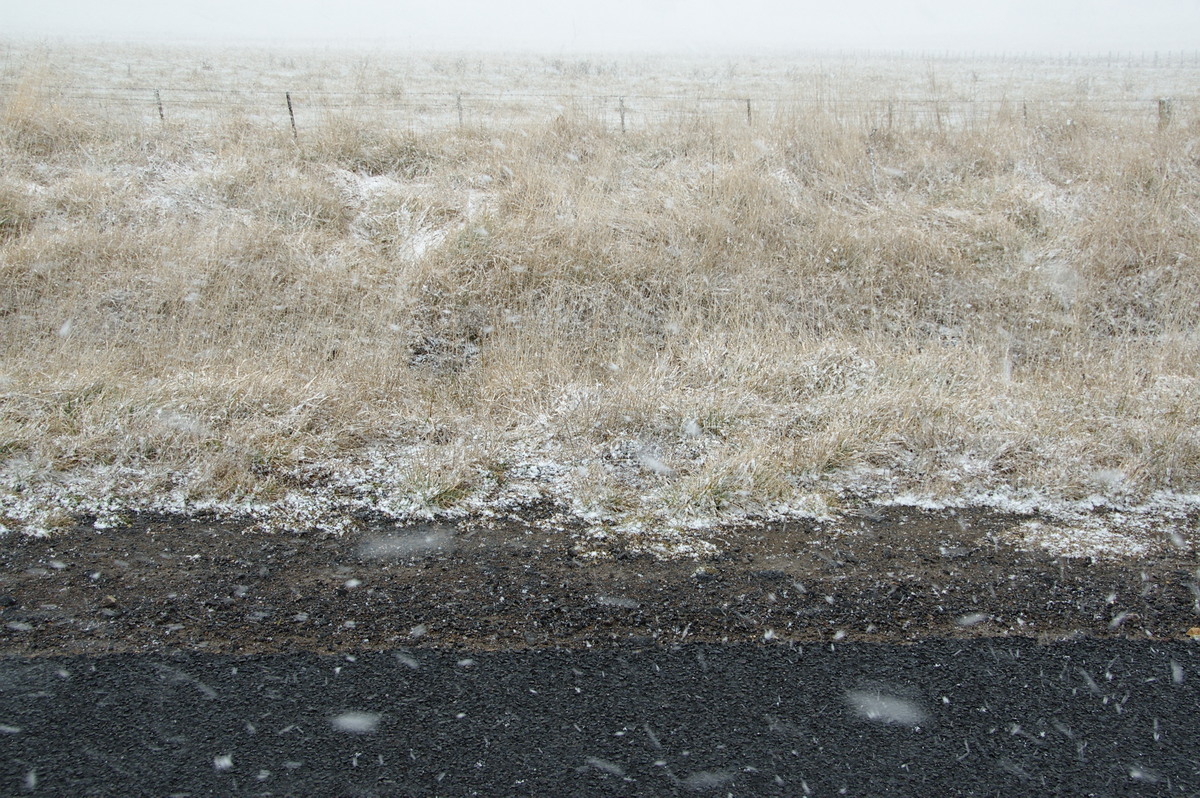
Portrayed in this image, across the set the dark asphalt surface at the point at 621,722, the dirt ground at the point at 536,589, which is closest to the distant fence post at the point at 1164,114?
the dirt ground at the point at 536,589

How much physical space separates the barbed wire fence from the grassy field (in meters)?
0.18

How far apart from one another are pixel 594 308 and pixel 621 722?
19.2 ft

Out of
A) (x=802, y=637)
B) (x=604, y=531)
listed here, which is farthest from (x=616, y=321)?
(x=802, y=637)

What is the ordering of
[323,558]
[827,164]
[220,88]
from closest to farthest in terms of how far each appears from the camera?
[323,558] < [827,164] < [220,88]

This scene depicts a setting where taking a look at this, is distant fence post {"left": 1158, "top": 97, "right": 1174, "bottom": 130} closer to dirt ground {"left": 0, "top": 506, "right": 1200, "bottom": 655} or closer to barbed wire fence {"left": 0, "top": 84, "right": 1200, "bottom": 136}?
barbed wire fence {"left": 0, "top": 84, "right": 1200, "bottom": 136}

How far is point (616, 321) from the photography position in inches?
323

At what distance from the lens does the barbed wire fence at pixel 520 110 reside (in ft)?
42.5

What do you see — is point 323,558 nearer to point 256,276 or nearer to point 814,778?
point 814,778

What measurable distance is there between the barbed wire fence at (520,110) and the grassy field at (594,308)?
0.58 ft

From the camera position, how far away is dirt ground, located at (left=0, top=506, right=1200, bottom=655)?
3471 mm

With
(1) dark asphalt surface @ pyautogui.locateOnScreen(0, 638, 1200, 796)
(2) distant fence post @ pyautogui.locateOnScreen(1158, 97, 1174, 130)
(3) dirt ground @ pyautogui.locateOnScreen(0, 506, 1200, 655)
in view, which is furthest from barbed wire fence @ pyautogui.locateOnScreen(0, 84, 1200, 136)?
(1) dark asphalt surface @ pyautogui.locateOnScreen(0, 638, 1200, 796)

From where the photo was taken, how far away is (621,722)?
2889mm

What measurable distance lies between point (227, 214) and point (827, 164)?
7.98m

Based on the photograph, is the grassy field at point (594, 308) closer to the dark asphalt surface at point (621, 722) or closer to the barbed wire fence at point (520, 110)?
the barbed wire fence at point (520, 110)
